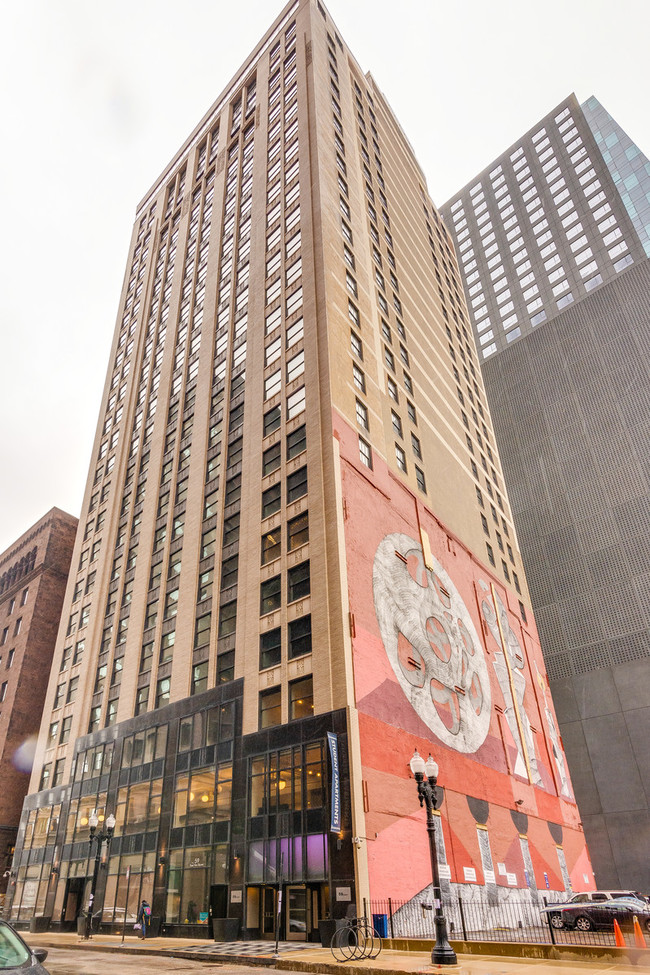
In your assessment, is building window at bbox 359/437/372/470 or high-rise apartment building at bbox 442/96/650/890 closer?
building window at bbox 359/437/372/470

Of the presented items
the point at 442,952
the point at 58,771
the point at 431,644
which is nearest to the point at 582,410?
the point at 431,644

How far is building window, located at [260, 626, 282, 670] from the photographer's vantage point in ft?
113

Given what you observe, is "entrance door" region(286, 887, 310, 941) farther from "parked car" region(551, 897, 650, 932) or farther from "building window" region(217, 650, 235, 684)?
"building window" region(217, 650, 235, 684)

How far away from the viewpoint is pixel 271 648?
34969 mm

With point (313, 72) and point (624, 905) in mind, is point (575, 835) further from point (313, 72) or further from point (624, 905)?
point (313, 72)

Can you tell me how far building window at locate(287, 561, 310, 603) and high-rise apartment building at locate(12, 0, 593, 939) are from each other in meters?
0.30

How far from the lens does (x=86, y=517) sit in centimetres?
6481

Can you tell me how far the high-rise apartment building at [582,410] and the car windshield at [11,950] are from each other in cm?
6279

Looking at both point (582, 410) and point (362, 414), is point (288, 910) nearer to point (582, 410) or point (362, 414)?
point (362, 414)

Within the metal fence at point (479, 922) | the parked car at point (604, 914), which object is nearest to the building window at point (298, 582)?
the metal fence at point (479, 922)

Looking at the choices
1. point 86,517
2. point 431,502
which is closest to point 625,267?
point 431,502

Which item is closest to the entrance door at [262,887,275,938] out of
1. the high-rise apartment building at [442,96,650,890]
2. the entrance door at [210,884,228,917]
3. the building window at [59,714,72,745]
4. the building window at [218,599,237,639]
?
the entrance door at [210,884,228,917]

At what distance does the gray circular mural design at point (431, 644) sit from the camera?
35531 mm

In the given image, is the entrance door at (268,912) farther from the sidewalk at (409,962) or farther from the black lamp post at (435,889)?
the black lamp post at (435,889)
